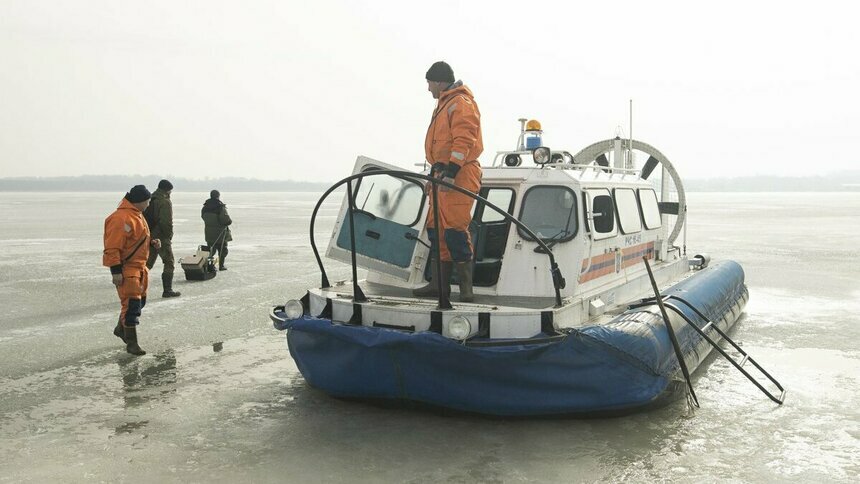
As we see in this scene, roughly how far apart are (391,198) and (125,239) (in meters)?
2.42

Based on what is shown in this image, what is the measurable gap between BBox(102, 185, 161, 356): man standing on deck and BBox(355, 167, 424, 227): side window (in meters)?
2.16

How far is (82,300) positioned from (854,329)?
29.5 feet

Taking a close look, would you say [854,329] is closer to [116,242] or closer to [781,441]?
[781,441]

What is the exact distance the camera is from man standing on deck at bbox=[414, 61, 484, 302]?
5.28 meters

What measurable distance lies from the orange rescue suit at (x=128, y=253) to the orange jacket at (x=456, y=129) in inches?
108

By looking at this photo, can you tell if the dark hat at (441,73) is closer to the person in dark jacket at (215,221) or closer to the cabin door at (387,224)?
the cabin door at (387,224)

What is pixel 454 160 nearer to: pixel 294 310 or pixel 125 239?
pixel 294 310

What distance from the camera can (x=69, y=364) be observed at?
6.46 m

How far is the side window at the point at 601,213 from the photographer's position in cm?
588

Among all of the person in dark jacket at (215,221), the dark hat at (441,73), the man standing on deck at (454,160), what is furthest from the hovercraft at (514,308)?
the person in dark jacket at (215,221)

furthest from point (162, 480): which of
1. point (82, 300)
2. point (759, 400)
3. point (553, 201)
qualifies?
point (82, 300)

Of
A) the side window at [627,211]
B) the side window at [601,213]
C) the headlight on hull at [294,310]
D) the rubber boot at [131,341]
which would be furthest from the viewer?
the rubber boot at [131,341]

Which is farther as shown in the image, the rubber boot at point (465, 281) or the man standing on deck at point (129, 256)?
the man standing on deck at point (129, 256)

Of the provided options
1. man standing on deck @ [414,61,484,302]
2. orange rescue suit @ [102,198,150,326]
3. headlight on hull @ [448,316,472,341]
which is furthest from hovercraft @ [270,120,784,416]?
orange rescue suit @ [102,198,150,326]
